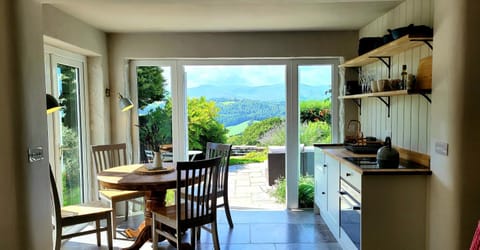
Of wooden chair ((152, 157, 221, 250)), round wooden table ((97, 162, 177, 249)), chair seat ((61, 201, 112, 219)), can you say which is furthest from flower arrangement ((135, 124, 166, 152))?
wooden chair ((152, 157, 221, 250))

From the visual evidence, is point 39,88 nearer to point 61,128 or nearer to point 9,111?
point 9,111

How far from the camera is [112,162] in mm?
4117

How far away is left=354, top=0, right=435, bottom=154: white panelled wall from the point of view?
9.16ft

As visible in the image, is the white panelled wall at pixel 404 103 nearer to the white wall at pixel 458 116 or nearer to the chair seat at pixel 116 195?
the white wall at pixel 458 116

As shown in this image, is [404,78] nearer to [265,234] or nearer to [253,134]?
[265,234]

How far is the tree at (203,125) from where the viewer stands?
15.5 ft

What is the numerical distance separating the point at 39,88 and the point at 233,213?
9.31 ft

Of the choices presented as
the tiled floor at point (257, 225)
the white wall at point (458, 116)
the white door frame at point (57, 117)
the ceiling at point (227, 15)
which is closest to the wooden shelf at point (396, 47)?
the white wall at point (458, 116)

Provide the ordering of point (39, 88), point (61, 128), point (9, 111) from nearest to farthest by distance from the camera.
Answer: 1. point (9, 111)
2. point (39, 88)
3. point (61, 128)

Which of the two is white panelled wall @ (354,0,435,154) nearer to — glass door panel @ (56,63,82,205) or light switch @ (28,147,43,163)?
light switch @ (28,147,43,163)

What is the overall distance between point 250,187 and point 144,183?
2.25 meters

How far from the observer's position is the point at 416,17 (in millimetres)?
2918

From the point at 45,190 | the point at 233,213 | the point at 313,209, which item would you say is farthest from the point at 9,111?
the point at 313,209

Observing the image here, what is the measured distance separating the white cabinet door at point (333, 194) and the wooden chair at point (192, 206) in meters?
1.17
